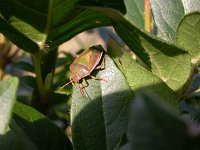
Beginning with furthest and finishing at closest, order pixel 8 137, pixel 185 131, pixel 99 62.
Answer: pixel 99 62, pixel 8 137, pixel 185 131

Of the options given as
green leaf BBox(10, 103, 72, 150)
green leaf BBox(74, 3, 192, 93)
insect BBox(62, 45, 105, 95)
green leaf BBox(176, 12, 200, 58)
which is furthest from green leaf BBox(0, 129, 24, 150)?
green leaf BBox(176, 12, 200, 58)

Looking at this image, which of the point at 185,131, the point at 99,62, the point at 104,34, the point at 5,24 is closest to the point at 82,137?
the point at 99,62

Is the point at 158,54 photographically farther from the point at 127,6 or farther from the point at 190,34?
the point at 127,6

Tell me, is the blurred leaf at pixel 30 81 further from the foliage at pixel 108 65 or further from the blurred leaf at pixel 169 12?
the blurred leaf at pixel 169 12

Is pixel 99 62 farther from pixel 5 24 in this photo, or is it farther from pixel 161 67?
pixel 5 24

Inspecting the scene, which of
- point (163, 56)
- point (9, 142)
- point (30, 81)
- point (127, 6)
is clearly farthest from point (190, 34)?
point (30, 81)

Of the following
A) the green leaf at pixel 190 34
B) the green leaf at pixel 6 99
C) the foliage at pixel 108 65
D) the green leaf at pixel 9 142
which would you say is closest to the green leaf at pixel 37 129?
the foliage at pixel 108 65

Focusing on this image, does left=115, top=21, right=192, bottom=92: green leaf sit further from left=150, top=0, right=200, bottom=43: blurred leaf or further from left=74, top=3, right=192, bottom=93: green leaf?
left=150, top=0, right=200, bottom=43: blurred leaf
